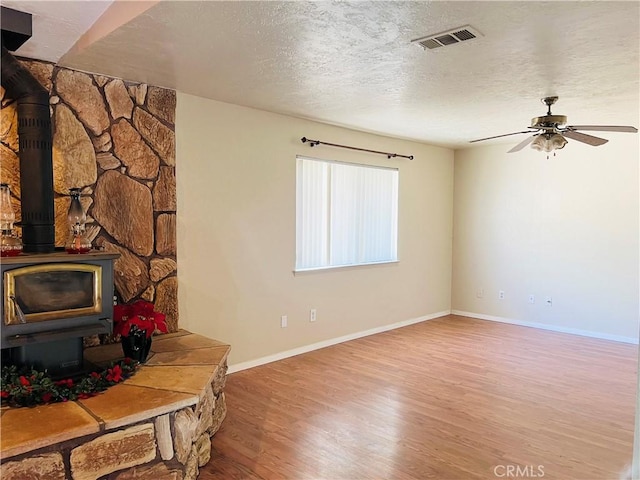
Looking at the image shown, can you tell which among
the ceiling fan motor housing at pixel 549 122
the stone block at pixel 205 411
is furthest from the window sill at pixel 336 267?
the ceiling fan motor housing at pixel 549 122

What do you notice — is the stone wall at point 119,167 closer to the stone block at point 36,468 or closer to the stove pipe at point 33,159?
the stove pipe at point 33,159

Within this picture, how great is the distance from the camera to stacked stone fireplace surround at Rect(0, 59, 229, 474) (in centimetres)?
214

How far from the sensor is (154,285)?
3594mm

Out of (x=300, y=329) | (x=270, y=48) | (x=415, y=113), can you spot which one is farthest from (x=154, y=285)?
(x=415, y=113)

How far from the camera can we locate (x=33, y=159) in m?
2.70

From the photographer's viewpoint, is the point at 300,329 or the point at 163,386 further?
the point at 300,329

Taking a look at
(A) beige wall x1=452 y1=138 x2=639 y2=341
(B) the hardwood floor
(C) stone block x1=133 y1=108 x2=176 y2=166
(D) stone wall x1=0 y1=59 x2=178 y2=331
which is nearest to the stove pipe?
(D) stone wall x1=0 y1=59 x2=178 y2=331

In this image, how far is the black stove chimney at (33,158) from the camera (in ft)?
8.77

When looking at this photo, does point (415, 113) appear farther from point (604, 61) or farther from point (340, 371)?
point (340, 371)

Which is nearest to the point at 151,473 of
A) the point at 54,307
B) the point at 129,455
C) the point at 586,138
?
the point at 129,455

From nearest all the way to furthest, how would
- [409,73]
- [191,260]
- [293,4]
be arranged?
[293,4], [409,73], [191,260]

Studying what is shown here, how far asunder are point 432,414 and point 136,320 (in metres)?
2.15

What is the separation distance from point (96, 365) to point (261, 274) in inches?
74.0

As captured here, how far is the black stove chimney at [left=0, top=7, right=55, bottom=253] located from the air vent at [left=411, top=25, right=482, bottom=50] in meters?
2.20
